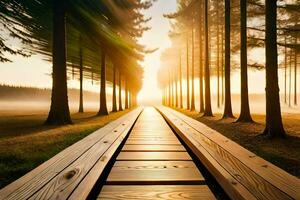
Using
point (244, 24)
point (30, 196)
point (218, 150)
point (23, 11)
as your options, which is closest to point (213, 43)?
point (244, 24)

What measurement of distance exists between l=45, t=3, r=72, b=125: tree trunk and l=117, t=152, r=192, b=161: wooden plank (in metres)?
8.62

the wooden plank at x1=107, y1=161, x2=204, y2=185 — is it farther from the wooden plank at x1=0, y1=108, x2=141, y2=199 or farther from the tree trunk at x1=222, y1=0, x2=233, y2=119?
the tree trunk at x1=222, y1=0, x2=233, y2=119

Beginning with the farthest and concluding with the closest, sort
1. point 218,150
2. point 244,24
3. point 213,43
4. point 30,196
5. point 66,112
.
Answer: point 213,43, point 244,24, point 66,112, point 218,150, point 30,196

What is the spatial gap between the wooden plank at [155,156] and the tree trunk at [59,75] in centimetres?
862

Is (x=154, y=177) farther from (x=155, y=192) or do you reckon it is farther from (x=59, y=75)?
(x=59, y=75)

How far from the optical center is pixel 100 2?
1103 cm

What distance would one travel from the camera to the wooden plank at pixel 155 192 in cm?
294

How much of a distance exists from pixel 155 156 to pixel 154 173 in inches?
47.9

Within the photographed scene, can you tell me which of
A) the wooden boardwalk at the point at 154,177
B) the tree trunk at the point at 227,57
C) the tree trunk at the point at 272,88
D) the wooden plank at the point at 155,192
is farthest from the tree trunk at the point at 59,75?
the wooden plank at the point at 155,192

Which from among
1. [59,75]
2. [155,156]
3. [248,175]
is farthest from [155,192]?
[59,75]

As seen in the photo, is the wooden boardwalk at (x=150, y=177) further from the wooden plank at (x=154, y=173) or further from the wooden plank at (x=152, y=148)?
the wooden plank at (x=152, y=148)

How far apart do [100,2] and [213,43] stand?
28777mm

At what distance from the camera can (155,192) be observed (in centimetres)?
307

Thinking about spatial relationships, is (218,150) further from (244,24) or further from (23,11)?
(23,11)
